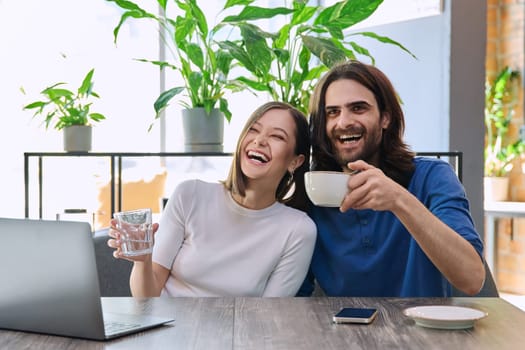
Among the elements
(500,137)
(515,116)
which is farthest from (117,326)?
(515,116)

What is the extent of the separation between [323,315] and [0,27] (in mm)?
4929

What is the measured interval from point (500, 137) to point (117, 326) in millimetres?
4579

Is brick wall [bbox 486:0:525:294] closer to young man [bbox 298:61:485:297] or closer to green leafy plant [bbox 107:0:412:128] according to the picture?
green leafy plant [bbox 107:0:412:128]

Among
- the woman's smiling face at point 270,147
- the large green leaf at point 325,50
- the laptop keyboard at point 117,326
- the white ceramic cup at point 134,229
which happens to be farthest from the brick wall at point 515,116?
the laptop keyboard at point 117,326

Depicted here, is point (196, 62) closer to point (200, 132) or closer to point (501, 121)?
point (200, 132)

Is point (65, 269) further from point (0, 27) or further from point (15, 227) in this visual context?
point (0, 27)

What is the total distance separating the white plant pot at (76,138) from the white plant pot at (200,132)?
0.39m

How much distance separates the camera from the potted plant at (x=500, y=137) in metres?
5.22

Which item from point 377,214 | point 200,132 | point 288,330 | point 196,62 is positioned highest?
point 196,62

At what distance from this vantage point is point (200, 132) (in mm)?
2664

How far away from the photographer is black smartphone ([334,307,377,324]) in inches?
48.3

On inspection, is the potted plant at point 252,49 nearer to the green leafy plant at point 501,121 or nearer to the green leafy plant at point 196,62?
the green leafy plant at point 196,62

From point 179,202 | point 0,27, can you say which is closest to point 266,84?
point 179,202

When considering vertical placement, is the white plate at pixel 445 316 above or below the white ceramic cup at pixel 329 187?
below
